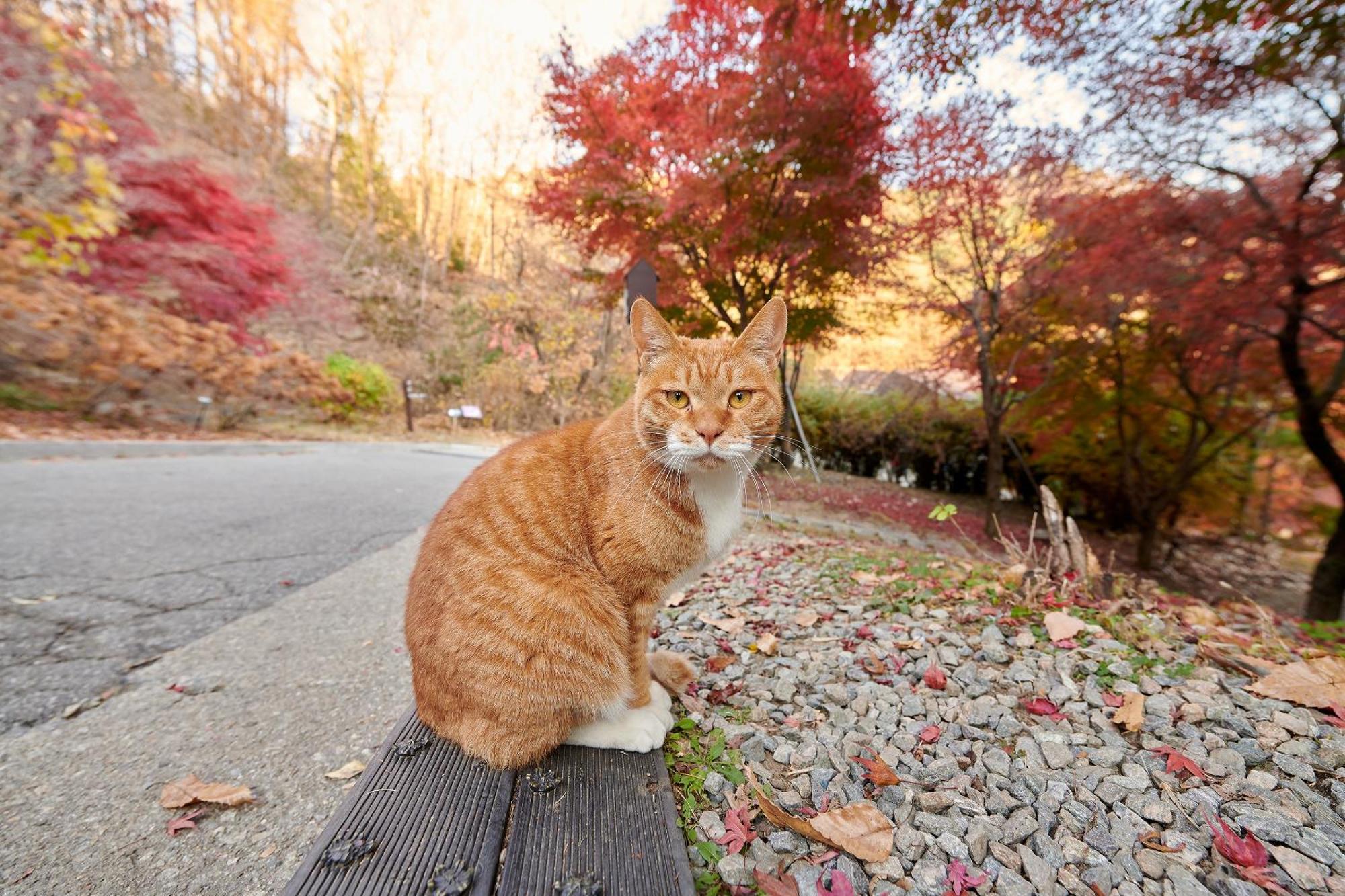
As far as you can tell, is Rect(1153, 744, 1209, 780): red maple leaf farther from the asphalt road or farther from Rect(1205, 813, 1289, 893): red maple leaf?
the asphalt road

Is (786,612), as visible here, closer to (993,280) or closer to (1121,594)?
(1121,594)

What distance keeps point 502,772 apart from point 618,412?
1224 millimetres

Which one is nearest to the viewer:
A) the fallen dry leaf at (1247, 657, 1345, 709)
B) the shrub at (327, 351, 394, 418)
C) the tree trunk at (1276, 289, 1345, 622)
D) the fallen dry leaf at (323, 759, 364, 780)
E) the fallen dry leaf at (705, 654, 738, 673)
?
the fallen dry leaf at (323, 759, 364, 780)

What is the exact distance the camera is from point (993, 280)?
19.9ft

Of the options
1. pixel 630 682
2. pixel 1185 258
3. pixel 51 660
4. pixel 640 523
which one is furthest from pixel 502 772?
pixel 1185 258

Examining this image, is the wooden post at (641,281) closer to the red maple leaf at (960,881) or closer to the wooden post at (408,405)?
the red maple leaf at (960,881)

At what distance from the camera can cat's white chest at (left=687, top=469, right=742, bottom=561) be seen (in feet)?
5.33

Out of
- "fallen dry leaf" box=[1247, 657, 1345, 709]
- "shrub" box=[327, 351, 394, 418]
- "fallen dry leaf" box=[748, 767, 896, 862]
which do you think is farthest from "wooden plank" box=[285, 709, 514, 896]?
"shrub" box=[327, 351, 394, 418]

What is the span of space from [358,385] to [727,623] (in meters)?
11.6

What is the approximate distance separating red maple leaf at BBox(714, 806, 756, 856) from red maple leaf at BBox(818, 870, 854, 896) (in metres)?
0.18

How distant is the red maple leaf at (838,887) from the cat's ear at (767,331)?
58.5 inches

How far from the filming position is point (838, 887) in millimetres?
1040

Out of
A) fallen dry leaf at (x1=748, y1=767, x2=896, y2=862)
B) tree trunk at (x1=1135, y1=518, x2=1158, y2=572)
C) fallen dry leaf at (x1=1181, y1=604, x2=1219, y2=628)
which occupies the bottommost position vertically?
tree trunk at (x1=1135, y1=518, x2=1158, y2=572)

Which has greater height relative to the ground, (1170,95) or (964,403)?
(1170,95)
